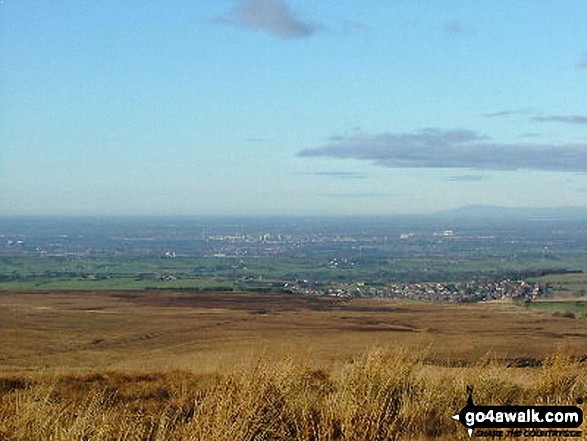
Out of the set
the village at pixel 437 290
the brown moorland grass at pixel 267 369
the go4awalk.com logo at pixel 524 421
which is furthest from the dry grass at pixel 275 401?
the village at pixel 437 290

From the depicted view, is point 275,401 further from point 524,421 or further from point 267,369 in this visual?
point 524,421

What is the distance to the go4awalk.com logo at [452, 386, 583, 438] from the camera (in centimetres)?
674

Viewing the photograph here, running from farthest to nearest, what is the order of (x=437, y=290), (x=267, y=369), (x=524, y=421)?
1. (x=437, y=290)
2. (x=267, y=369)
3. (x=524, y=421)

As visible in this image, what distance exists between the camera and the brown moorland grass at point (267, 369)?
25.6 ft

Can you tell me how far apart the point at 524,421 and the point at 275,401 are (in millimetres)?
3224

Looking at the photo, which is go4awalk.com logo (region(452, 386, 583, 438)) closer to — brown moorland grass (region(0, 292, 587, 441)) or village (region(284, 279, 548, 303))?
brown moorland grass (region(0, 292, 587, 441))

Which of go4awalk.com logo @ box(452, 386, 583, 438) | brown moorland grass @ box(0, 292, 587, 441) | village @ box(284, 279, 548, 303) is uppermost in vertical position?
go4awalk.com logo @ box(452, 386, 583, 438)

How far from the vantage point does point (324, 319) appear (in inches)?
1114

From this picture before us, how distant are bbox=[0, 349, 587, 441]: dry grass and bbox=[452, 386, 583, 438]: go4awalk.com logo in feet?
1.94

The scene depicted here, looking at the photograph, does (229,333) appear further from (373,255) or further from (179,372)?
(373,255)

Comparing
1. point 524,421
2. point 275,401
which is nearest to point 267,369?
point 275,401

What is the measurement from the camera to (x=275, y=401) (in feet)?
29.0

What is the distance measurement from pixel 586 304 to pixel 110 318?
84.6ft

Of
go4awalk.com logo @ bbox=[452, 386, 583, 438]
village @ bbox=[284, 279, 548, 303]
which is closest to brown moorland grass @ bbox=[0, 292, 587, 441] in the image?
go4awalk.com logo @ bbox=[452, 386, 583, 438]
